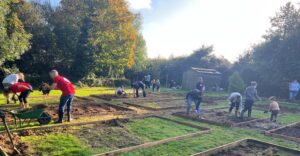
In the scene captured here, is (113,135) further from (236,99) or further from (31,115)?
(236,99)

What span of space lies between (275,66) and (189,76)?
27.3 ft

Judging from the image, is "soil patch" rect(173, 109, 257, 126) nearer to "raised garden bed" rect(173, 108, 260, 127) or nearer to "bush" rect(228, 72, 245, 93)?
"raised garden bed" rect(173, 108, 260, 127)

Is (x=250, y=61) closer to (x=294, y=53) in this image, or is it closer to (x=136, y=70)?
(x=294, y=53)

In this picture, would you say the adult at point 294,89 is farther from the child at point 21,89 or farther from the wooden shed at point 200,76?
the child at point 21,89

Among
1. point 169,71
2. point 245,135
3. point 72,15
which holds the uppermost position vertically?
point 72,15

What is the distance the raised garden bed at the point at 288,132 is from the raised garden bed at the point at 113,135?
98.9 inches

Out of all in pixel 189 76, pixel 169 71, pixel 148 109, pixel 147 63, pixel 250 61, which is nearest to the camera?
pixel 148 109

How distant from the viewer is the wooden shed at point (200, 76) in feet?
92.7

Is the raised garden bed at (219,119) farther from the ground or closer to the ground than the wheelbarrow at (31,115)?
closer to the ground

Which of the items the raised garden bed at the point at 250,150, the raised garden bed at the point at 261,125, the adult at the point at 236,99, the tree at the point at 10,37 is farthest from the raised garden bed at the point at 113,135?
the tree at the point at 10,37

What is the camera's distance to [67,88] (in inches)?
359

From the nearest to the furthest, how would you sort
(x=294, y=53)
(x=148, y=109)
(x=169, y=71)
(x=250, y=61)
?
(x=148, y=109) → (x=294, y=53) → (x=250, y=61) → (x=169, y=71)

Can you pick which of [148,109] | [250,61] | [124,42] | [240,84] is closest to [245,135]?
[148,109]

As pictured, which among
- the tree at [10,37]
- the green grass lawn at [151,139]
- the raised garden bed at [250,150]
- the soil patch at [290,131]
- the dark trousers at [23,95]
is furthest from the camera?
the tree at [10,37]
